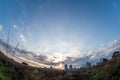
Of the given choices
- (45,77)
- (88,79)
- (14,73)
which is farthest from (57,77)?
(14,73)

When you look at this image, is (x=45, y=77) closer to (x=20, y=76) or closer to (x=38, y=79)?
(x=38, y=79)

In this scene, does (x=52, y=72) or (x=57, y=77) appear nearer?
(x=57, y=77)

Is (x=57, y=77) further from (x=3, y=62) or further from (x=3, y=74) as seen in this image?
(x=3, y=74)

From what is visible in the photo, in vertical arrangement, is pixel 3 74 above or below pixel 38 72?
below

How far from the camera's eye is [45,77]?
81.4 ft

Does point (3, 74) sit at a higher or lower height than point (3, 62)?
lower

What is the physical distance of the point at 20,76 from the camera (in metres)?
20.8

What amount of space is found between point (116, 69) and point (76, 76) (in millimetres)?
7294

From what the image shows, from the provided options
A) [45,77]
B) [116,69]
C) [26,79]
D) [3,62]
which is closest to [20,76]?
[26,79]

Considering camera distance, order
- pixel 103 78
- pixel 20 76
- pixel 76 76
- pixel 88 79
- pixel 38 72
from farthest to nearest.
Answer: pixel 38 72 < pixel 76 76 < pixel 88 79 < pixel 20 76 < pixel 103 78

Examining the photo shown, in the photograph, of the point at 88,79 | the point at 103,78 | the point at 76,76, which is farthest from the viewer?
the point at 76,76

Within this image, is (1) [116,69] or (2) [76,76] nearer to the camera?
(1) [116,69]

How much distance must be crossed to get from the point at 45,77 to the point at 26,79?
382 cm

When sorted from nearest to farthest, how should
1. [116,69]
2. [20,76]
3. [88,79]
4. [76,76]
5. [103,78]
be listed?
[116,69], [103,78], [20,76], [88,79], [76,76]
